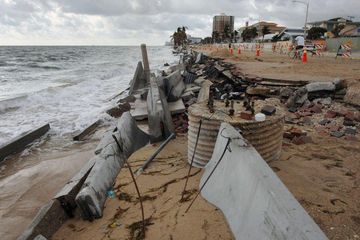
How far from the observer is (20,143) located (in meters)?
7.48

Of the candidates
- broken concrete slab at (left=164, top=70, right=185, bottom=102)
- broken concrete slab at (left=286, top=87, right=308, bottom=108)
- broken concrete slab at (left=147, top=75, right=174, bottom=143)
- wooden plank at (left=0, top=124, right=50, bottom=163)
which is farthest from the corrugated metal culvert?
wooden plank at (left=0, top=124, right=50, bottom=163)

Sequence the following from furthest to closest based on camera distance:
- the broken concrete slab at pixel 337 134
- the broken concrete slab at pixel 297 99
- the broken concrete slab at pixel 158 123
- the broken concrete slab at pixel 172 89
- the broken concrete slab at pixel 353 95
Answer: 1. the broken concrete slab at pixel 172 89
2. the broken concrete slab at pixel 297 99
3. the broken concrete slab at pixel 353 95
4. the broken concrete slab at pixel 158 123
5. the broken concrete slab at pixel 337 134

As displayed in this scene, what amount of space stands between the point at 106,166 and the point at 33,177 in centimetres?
229

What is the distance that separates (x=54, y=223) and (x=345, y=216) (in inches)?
132

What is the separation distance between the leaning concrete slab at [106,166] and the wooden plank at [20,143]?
3001mm

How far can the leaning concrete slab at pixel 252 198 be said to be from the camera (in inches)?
83.0

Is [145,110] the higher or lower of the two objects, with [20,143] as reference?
higher

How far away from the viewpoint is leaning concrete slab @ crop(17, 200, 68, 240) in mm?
3350

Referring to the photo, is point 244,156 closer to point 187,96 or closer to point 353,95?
point 353,95

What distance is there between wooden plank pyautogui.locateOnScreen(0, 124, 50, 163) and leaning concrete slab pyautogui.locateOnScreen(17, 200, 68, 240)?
4043mm

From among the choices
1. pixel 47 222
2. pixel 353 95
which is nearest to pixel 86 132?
pixel 47 222

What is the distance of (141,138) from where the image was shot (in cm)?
627

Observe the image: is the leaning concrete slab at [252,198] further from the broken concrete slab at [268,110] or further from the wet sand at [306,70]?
the wet sand at [306,70]

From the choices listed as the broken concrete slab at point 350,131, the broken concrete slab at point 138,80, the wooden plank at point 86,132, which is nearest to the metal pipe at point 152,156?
the wooden plank at point 86,132
